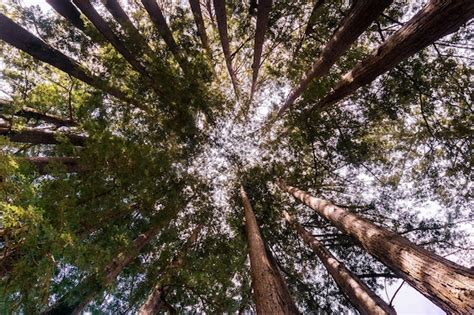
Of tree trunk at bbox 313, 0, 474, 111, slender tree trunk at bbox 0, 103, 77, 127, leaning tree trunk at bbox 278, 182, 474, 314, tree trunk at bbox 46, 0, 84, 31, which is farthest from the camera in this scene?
slender tree trunk at bbox 0, 103, 77, 127

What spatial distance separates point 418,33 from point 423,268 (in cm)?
281

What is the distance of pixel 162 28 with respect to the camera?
5523 mm

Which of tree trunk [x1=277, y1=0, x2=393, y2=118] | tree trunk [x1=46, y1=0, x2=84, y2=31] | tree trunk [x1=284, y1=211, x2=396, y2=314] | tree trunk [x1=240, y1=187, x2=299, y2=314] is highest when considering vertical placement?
tree trunk [x1=46, y1=0, x2=84, y2=31]

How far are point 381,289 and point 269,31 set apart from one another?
7116 millimetres

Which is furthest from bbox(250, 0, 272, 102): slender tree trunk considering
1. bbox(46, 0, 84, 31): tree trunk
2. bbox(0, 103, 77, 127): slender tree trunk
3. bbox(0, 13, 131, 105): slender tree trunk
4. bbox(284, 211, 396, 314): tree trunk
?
bbox(284, 211, 396, 314): tree trunk

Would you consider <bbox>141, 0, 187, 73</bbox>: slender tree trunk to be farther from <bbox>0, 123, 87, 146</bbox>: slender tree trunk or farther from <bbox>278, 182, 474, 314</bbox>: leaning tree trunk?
<bbox>278, 182, 474, 314</bbox>: leaning tree trunk

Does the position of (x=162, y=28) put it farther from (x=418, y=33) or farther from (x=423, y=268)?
(x=423, y=268)

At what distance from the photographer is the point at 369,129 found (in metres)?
7.56

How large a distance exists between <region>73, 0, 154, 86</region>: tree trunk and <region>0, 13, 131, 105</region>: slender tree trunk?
0.65 m

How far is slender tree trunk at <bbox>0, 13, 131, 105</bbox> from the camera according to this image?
4.34 meters

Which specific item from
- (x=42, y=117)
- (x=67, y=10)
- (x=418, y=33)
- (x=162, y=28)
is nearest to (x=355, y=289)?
(x=418, y=33)

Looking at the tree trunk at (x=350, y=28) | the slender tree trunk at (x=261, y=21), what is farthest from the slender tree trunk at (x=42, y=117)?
the tree trunk at (x=350, y=28)

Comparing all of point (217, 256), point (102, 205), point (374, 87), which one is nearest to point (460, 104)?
point (374, 87)

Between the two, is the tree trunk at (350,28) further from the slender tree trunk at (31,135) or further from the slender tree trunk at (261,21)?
the slender tree trunk at (31,135)
